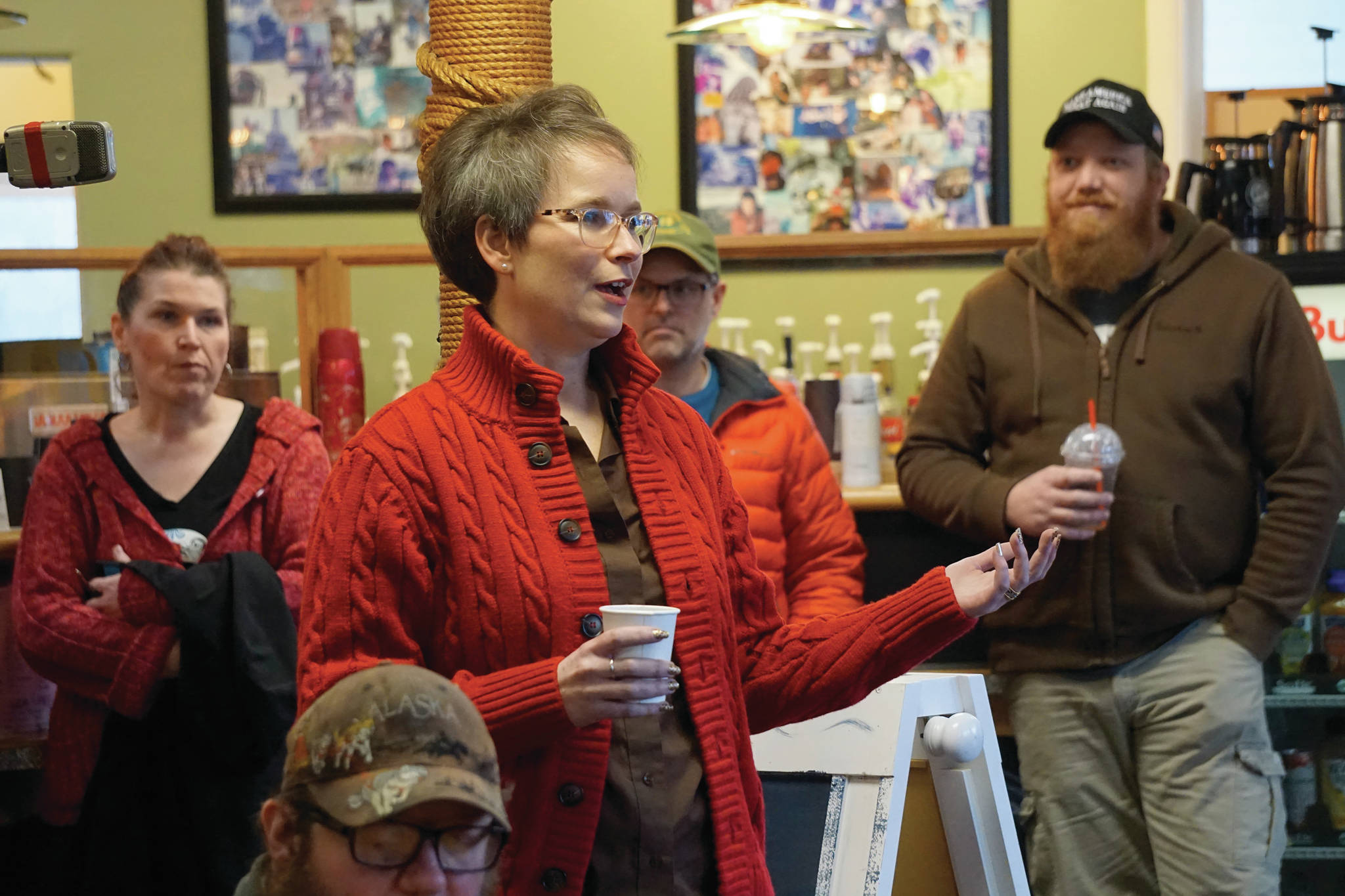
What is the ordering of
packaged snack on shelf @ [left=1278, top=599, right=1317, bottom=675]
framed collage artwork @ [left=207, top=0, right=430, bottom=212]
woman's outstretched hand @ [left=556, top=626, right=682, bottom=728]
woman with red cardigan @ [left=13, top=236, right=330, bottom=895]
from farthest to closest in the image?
framed collage artwork @ [left=207, top=0, right=430, bottom=212]
packaged snack on shelf @ [left=1278, top=599, right=1317, bottom=675]
woman with red cardigan @ [left=13, top=236, right=330, bottom=895]
woman's outstretched hand @ [left=556, top=626, right=682, bottom=728]

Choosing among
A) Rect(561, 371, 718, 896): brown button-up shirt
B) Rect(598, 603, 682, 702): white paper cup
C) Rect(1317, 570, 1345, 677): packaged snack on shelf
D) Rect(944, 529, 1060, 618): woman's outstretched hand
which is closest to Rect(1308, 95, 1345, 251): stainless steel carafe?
Rect(1317, 570, 1345, 677): packaged snack on shelf

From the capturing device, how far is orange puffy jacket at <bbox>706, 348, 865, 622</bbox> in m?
3.08

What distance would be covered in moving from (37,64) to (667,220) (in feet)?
12.4

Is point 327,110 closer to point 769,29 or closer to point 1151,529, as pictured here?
point 769,29

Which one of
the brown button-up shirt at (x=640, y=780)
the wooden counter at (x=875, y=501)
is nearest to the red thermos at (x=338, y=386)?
the wooden counter at (x=875, y=501)

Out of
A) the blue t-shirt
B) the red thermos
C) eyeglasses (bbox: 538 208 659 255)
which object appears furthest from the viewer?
the red thermos

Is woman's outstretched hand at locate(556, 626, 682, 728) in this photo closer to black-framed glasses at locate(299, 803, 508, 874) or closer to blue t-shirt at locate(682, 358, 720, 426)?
black-framed glasses at locate(299, 803, 508, 874)

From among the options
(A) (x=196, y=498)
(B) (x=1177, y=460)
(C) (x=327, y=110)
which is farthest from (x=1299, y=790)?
(C) (x=327, y=110)

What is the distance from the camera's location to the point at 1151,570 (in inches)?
117

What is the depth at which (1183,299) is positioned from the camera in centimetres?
308

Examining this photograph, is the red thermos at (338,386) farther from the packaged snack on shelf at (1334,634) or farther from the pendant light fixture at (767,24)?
the packaged snack on shelf at (1334,634)

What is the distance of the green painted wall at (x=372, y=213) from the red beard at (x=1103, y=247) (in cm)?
243

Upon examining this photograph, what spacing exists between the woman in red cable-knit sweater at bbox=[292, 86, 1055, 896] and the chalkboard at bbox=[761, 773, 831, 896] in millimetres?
368

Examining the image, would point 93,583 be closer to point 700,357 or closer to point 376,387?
point 700,357
